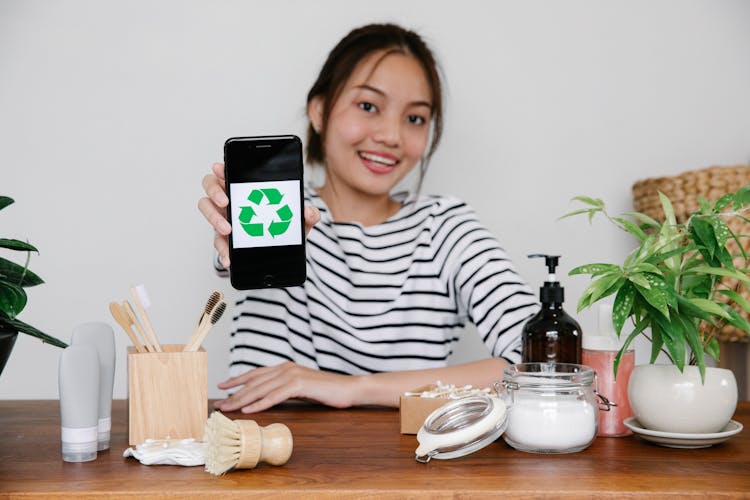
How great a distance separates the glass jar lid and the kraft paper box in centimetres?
7

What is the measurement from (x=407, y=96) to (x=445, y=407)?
0.95m

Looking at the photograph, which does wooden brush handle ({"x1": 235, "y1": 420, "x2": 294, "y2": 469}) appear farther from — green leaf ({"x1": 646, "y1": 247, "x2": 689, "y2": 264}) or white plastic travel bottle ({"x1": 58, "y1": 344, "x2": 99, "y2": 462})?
green leaf ({"x1": 646, "y1": 247, "x2": 689, "y2": 264})

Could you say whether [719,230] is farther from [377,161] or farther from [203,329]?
[377,161]

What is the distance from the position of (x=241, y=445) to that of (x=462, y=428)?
23cm

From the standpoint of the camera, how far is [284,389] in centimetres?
111

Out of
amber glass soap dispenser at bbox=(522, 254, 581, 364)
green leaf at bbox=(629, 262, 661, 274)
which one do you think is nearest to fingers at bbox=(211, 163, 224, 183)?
amber glass soap dispenser at bbox=(522, 254, 581, 364)

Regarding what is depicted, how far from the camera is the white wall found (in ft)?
6.13

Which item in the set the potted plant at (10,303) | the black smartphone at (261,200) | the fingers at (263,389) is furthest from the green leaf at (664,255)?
the potted plant at (10,303)

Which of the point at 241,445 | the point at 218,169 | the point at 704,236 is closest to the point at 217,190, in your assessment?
the point at 218,169

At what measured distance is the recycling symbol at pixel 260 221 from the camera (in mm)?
965

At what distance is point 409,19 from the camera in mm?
1914

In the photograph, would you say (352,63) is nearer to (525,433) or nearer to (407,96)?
(407,96)

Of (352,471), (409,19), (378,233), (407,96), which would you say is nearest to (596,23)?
(409,19)

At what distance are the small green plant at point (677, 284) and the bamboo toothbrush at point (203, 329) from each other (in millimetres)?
415
